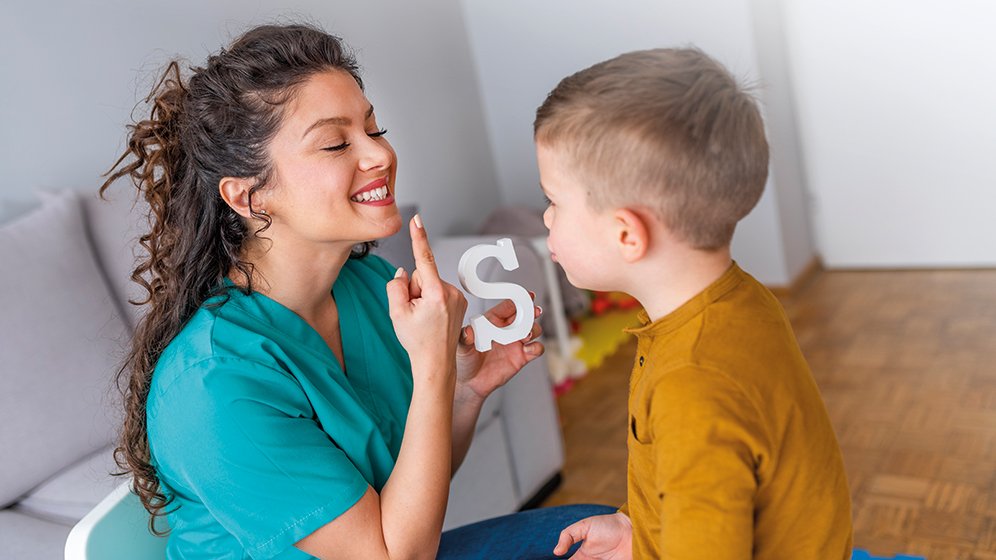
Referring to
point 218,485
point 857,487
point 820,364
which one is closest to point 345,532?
point 218,485

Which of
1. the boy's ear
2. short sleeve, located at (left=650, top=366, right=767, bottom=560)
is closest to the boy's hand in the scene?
short sleeve, located at (left=650, top=366, right=767, bottom=560)

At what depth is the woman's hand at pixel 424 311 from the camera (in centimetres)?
114

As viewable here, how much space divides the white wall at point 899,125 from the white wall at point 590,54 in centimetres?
14

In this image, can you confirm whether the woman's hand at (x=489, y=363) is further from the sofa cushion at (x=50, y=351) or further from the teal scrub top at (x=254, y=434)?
the sofa cushion at (x=50, y=351)

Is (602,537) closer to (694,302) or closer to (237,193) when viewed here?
(694,302)

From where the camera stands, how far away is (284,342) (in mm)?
1244

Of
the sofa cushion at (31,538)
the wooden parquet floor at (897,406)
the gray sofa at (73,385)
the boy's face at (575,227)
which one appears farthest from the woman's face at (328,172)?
the wooden parquet floor at (897,406)

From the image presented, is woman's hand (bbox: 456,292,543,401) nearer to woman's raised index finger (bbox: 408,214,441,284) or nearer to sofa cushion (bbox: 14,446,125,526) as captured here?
woman's raised index finger (bbox: 408,214,441,284)

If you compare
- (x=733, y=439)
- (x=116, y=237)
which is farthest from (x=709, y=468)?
(x=116, y=237)

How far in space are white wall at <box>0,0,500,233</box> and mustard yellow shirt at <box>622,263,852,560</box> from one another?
1.53m

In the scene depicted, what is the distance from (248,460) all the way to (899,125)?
2.99m

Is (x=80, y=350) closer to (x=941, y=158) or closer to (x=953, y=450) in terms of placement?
(x=953, y=450)

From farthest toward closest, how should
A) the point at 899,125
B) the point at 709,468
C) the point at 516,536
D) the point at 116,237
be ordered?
the point at 899,125 < the point at 116,237 < the point at 516,536 < the point at 709,468

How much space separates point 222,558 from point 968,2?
301 cm
